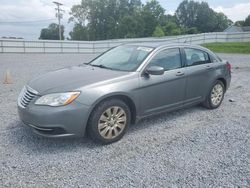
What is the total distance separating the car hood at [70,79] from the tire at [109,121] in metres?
0.41

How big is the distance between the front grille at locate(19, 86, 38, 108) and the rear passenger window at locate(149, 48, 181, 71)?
1926 mm

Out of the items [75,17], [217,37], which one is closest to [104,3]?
[75,17]

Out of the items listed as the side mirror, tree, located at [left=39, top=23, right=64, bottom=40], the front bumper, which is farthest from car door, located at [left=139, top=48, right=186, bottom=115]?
tree, located at [left=39, top=23, right=64, bottom=40]

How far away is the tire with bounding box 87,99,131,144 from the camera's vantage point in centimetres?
332

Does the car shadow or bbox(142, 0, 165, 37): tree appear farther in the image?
bbox(142, 0, 165, 37): tree

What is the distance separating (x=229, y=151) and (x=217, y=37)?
24776mm

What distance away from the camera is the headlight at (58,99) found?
312cm

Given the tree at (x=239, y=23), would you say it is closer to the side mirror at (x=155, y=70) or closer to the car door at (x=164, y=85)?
the car door at (x=164, y=85)

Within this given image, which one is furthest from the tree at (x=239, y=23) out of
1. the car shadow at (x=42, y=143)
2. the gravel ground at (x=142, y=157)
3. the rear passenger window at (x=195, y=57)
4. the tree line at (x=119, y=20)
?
the car shadow at (x=42, y=143)

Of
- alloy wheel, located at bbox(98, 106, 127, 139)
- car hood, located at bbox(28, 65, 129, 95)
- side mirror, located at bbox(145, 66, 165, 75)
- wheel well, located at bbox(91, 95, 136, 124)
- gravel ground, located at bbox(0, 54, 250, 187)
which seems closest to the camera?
gravel ground, located at bbox(0, 54, 250, 187)

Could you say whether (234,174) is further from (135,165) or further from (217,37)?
(217,37)

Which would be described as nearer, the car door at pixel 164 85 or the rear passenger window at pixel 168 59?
the car door at pixel 164 85

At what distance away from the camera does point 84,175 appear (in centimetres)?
277

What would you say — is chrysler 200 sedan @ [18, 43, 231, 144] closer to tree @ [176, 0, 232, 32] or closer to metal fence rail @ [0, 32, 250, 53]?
metal fence rail @ [0, 32, 250, 53]
